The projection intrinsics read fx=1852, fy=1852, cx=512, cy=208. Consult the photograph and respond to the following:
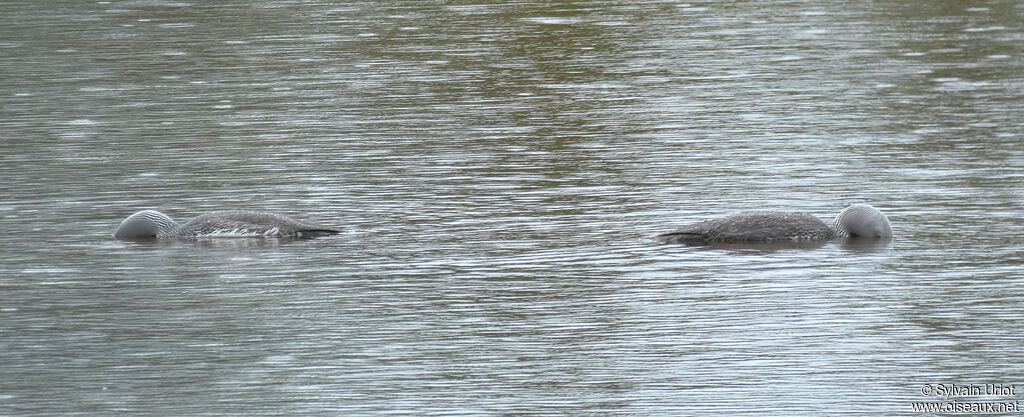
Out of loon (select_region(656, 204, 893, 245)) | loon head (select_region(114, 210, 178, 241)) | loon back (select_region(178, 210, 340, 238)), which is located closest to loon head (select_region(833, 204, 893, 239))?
loon (select_region(656, 204, 893, 245))

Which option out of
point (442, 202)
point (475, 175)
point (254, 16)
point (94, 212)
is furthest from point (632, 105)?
point (254, 16)

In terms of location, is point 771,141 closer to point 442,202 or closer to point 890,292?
point 442,202

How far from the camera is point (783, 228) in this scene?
15.2 meters

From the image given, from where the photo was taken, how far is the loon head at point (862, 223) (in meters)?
15.2

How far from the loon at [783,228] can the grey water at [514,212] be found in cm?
23

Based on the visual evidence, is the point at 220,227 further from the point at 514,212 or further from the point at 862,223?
the point at 862,223

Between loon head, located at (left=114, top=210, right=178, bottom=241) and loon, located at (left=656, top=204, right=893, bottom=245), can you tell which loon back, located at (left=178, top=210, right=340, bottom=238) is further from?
loon, located at (left=656, top=204, right=893, bottom=245)

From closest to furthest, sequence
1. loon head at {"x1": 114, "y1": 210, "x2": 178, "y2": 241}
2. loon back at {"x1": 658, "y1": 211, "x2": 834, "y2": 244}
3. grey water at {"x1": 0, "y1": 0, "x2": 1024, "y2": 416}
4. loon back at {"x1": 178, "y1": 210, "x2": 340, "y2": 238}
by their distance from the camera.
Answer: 1. grey water at {"x1": 0, "y1": 0, "x2": 1024, "y2": 416}
2. loon back at {"x1": 658, "y1": 211, "x2": 834, "y2": 244}
3. loon back at {"x1": 178, "y1": 210, "x2": 340, "y2": 238}
4. loon head at {"x1": 114, "y1": 210, "x2": 178, "y2": 241}

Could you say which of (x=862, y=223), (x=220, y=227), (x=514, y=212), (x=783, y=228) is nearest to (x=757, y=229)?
(x=783, y=228)

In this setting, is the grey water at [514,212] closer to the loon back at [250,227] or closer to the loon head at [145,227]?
the loon back at [250,227]

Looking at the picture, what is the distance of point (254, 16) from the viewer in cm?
3438

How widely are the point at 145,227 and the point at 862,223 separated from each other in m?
6.16

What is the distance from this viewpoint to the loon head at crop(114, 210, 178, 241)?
53.1ft

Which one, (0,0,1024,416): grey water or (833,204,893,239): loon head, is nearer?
(0,0,1024,416): grey water
